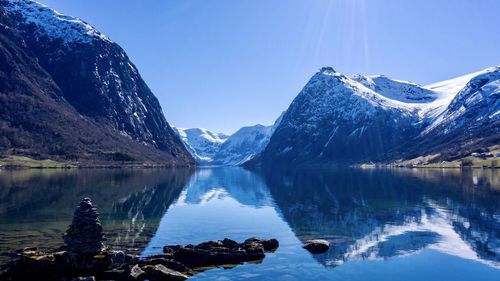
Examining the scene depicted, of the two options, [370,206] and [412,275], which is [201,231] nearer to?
[412,275]

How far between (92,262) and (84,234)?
9.53 ft

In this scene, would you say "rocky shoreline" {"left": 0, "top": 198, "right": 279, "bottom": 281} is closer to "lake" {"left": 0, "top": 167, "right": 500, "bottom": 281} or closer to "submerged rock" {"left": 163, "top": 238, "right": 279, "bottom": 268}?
"submerged rock" {"left": 163, "top": 238, "right": 279, "bottom": 268}

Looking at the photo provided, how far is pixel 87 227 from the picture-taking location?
4416cm

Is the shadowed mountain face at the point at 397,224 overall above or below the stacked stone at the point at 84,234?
below

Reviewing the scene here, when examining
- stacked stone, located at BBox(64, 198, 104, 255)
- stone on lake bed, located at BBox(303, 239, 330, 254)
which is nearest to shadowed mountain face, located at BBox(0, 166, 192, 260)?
stacked stone, located at BBox(64, 198, 104, 255)

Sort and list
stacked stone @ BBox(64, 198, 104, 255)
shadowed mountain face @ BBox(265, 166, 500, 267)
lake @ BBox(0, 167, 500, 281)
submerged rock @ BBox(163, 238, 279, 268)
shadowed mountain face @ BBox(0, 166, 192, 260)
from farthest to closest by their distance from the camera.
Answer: shadowed mountain face @ BBox(0, 166, 192, 260)
shadowed mountain face @ BBox(265, 166, 500, 267)
submerged rock @ BBox(163, 238, 279, 268)
lake @ BBox(0, 167, 500, 281)
stacked stone @ BBox(64, 198, 104, 255)

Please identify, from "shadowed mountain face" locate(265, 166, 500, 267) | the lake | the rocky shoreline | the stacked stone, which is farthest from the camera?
"shadowed mountain face" locate(265, 166, 500, 267)

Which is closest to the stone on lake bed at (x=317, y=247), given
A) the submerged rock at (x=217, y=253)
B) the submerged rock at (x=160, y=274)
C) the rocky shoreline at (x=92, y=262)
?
the submerged rock at (x=217, y=253)

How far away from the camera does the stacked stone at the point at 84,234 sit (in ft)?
142

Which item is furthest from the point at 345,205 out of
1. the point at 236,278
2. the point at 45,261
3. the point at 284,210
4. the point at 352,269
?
the point at 45,261

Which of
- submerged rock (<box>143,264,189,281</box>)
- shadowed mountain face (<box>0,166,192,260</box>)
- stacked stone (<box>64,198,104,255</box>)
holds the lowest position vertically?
submerged rock (<box>143,264,189,281</box>)

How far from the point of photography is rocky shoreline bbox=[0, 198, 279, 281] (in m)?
41.0

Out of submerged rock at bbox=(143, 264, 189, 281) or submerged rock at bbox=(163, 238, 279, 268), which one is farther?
submerged rock at bbox=(163, 238, 279, 268)

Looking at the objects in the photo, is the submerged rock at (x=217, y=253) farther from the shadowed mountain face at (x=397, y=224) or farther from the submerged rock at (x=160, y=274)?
the shadowed mountain face at (x=397, y=224)
